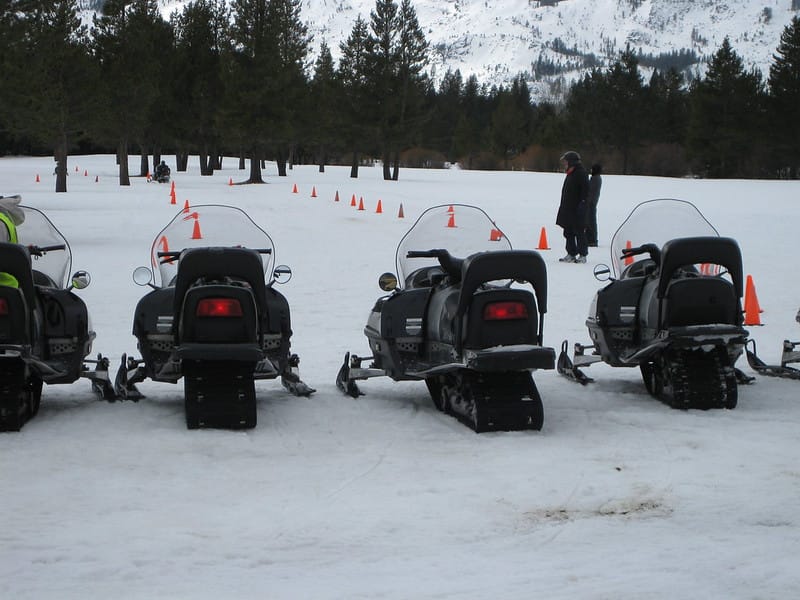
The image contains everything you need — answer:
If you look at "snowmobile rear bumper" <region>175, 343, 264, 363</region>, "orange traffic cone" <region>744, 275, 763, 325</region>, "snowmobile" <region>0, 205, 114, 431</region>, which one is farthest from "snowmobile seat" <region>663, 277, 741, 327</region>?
"orange traffic cone" <region>744, 275, 763, 325</region>

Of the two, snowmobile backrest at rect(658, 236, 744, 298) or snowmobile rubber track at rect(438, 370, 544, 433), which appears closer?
snowmobile rubber track at rect(438, 370, 544, 433)

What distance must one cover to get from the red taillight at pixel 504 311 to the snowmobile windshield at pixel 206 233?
1.86m

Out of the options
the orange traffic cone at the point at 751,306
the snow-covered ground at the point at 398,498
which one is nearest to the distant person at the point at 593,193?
the orange traffic cone at the point at 751,306

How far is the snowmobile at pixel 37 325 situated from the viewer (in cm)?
656

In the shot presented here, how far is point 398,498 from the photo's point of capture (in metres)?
5.43

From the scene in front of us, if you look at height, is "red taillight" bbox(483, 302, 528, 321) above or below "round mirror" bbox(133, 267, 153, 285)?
below

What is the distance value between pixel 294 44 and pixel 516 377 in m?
63.5

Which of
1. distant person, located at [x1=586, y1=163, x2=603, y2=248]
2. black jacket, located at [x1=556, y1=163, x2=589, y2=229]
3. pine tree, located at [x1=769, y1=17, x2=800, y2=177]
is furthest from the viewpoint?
pine tree, located at [x1=769, y1=17, x2=800, y2=177]

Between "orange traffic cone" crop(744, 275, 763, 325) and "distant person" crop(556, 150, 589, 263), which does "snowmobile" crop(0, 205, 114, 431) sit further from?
"distant person" crop(556, 150, 589, 263)

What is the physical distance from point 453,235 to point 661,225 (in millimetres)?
1798

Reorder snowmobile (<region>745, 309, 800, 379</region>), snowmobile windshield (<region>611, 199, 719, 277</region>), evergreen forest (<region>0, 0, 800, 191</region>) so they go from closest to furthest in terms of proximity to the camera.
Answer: snowmobile windshield (<region>611, 199, 719, 277</region>)
snowmobile (<region>745, 309, 800, 379</region>)
evergreen forest (<region>0, 0, 800, 191</region>)

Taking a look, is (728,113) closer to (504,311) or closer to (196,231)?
(196,231)

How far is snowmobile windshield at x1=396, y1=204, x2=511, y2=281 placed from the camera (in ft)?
26.4

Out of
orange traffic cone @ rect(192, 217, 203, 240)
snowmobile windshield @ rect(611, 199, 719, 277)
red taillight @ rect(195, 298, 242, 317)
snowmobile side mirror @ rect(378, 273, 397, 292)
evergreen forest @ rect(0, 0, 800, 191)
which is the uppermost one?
evergreen forest @ rect(0, 0, 800, 191)
